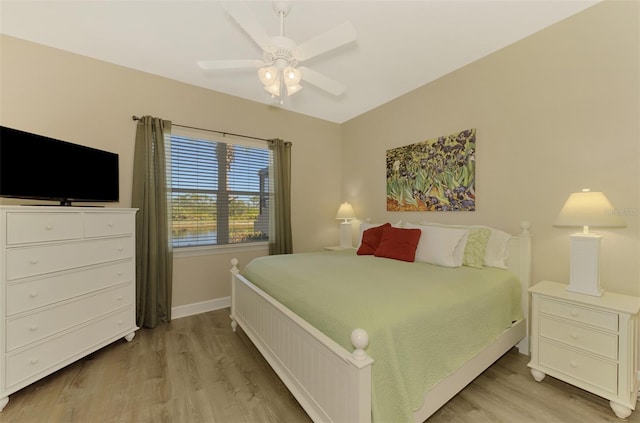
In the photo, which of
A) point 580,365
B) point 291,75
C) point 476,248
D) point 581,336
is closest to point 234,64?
point 291,75

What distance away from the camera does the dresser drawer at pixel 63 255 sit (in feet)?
5.53

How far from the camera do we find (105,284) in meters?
2.19

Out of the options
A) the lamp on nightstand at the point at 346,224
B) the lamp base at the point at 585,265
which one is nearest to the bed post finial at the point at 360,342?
the lamp base at the point at 585,265

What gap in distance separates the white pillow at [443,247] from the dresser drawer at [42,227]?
275 centimetres

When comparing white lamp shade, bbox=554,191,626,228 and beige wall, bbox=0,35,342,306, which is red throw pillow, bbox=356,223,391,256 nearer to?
beige wall, bbox=0,35,342,306

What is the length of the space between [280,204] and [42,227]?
2.23 meters

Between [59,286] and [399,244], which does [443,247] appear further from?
[59,286]

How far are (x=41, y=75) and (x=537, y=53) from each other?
419 centimetres

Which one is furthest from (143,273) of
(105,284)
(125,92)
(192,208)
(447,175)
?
(447,175)

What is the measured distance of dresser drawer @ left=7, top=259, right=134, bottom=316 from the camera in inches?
66.5

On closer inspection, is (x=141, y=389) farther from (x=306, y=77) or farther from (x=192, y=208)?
(x=306, y=77)

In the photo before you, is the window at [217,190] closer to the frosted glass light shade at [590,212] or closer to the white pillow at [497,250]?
the white pillow at [497,250]

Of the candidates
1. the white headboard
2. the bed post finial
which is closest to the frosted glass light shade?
the white headboard

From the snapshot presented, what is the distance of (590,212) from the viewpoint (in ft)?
5.49
